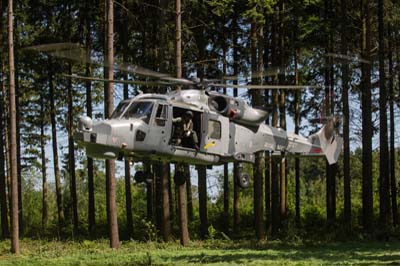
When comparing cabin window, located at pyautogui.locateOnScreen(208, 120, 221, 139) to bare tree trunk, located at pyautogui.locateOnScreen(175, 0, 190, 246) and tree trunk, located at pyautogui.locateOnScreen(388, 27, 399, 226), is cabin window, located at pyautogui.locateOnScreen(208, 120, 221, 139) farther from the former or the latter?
tree trunk, located at pyautogui.locateOnScreen(388, 27, 399, 226)

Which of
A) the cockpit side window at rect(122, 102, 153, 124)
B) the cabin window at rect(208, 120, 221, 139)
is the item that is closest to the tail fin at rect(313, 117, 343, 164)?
the cabin window at rect(208, 120, 221, 139)

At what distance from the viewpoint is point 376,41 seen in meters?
29.0

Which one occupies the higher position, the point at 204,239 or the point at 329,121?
the point at 329,121

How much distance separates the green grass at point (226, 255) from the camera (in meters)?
18.1

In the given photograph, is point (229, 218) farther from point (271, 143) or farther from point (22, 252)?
point (271, 143)

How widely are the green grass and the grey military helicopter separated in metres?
3.47

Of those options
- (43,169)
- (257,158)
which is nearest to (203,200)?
(257,158)

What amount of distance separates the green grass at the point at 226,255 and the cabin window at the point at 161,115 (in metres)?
5.09

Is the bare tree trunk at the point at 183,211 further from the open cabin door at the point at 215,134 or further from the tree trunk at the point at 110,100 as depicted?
the open cabin door at the point at 215,134

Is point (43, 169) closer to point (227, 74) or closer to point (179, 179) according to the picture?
point (227, 74)

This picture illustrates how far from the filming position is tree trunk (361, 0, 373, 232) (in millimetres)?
26141

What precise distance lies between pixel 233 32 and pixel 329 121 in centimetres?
1420

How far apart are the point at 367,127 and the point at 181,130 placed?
526 inches

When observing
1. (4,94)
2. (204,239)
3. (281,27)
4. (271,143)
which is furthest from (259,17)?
(4,94)
